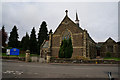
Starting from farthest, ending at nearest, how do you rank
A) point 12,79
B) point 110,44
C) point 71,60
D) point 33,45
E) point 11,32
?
1. point 11,32
2. point 33,45
3. point 110,44
4. point 71,60
5. point 12,79

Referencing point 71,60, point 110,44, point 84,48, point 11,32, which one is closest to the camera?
point 71,60

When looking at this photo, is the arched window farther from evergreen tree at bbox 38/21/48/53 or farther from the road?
evergreen tree at bbox 38/21/48/53

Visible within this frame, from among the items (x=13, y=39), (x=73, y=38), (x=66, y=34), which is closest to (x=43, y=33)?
(x=13, y=39)

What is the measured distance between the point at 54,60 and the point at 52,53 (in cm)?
935

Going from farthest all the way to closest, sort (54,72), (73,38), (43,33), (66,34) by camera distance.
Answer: (43,33) → (66,34) → (73,38) → (54,72)

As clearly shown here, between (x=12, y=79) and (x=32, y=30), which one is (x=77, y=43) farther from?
(x=32, y=30)

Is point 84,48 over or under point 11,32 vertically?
under

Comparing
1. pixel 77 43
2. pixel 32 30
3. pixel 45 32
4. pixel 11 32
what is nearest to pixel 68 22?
pixel 77 43

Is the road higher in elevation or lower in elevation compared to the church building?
lower

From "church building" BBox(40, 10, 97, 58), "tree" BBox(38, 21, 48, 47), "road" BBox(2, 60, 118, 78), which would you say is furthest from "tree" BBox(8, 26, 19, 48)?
"road" BBox(2, 60, 118, 78)

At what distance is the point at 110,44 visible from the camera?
111 ft

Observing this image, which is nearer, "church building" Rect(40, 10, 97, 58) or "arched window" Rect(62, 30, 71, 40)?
"church building" Rect(40, 10, 97, 58)

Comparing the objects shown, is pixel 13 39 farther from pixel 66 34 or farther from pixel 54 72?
pixel 54 72

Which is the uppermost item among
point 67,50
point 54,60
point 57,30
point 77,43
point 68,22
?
point 68,22
